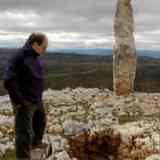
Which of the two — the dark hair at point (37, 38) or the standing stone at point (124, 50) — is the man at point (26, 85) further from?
the standing stone at point (124, 50)

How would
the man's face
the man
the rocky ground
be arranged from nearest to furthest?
the man, the man's face, the rocky ground

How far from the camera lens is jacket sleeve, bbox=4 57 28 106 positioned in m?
12.0

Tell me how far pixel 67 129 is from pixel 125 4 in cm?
1139

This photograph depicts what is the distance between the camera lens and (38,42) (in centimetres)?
1243

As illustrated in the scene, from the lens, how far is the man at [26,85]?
1206cm

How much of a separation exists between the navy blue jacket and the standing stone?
15.1m

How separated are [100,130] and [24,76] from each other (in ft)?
22.0

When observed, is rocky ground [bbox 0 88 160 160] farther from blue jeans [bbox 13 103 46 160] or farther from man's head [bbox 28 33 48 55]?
man's head [bbox 28 33 48 55]

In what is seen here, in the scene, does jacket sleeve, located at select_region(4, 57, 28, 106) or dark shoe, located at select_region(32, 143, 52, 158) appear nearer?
jacket sleeve, located at select_region(4, 57, 28, 106)

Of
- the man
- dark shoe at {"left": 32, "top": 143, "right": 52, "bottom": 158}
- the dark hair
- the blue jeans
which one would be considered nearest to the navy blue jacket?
the man

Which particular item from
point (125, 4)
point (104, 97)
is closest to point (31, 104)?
point (104, 97)

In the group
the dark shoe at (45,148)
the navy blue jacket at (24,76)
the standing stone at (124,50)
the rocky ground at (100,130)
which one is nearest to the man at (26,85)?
the navy blue jacket at (24,76)

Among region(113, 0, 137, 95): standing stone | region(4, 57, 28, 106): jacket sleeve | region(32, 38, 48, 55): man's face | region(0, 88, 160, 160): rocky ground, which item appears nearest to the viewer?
region(4, 57, 28, 106): jacket sleeve

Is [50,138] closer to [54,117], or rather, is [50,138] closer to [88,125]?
[88,125]
